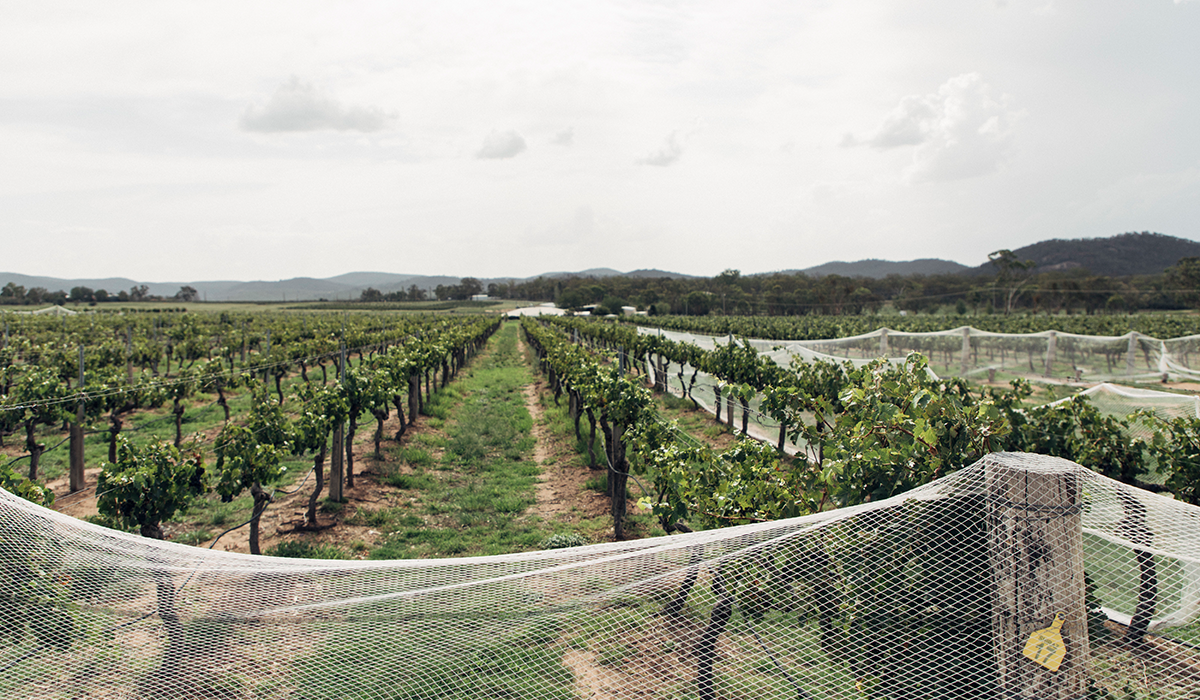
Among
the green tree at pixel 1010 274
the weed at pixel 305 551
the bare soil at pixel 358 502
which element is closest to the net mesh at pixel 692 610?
the weed at pixel 305 551

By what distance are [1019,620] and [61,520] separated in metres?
4.21

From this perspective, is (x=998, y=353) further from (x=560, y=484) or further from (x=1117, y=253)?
(x=1117, y=253)

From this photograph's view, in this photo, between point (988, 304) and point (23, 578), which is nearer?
point (23, 578)

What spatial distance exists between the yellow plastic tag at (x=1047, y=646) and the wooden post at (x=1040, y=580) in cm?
1

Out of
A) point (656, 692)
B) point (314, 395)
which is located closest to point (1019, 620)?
point (656, 692)

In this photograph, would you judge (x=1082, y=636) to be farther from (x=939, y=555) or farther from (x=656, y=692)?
(x=656, y=692)

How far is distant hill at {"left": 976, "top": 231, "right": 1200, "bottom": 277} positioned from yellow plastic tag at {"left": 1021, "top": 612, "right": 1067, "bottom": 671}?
176249mm

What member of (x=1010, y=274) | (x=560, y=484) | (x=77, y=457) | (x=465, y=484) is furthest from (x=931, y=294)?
(x=77, y=457)

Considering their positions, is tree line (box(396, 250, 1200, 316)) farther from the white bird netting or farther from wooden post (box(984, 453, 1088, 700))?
wooden post (box(984, 453, 1088, 700))

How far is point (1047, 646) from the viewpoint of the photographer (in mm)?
1812

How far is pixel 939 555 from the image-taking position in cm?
211

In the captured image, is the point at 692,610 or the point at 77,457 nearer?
the point at 692,610

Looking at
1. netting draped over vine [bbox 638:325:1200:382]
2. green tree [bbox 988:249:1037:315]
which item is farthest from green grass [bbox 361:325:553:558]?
green tree [bbox 988:249:1037:315]

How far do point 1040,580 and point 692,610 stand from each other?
4.17 feet
